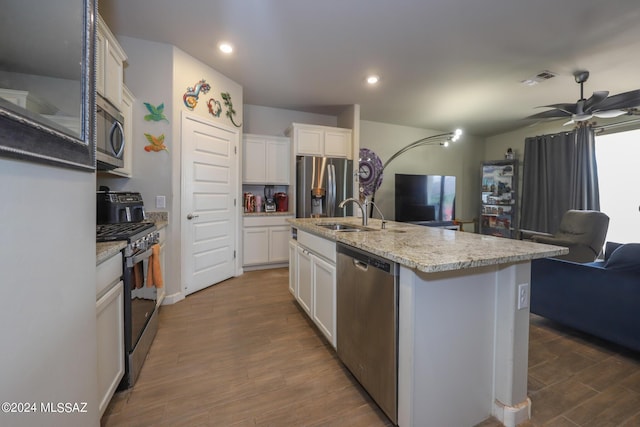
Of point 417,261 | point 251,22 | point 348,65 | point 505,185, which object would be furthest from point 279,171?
point 505,185

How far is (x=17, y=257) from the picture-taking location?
2.27ft

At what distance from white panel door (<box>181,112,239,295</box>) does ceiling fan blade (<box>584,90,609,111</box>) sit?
4106 mm

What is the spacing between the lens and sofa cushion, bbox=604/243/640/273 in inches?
70.9

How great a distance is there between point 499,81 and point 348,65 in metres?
2.03

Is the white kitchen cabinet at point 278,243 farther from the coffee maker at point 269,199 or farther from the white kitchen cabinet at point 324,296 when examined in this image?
the white kitchen cabinet at point 324,296

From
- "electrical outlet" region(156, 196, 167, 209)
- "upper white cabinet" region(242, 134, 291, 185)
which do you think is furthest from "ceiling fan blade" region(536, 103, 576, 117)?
"electrical outlet" region(156, 196, 167, 209)

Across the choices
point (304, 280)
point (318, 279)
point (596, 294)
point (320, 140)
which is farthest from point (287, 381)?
point (320, 140)

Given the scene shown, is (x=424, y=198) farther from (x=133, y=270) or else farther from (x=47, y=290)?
(x=47, y=290)

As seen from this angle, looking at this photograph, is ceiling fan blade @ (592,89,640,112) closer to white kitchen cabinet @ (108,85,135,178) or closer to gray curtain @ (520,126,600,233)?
gray curtain @ (520,126,600,233)

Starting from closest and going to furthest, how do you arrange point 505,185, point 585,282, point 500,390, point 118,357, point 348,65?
point 500,390 → point 118,357 → point 585,282 → point 348,65 → point 505,185

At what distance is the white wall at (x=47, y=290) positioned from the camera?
668 mm

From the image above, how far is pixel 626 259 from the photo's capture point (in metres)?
1.85

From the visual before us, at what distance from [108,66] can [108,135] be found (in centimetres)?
56

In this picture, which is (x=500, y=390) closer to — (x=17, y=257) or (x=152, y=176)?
(x=17, y=257)
